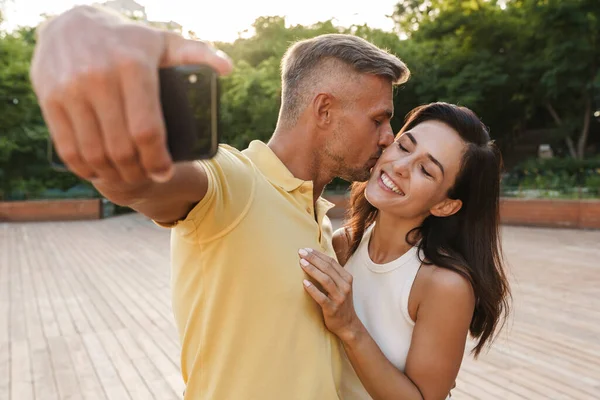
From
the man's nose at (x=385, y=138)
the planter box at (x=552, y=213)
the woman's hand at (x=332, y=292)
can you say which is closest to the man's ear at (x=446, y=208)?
the man's nose at (x=385, y=138)

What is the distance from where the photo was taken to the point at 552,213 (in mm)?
12055

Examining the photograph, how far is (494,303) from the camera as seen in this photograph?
1778 mm

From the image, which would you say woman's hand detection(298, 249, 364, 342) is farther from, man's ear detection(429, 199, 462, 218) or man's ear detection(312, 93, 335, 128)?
man's ear detection(429, 199, 462, 218)

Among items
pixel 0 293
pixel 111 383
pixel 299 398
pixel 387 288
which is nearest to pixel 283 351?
pixel 299 398

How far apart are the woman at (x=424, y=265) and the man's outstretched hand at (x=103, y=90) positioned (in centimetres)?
92

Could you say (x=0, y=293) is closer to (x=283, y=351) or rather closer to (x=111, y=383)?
(x=111, y=383)

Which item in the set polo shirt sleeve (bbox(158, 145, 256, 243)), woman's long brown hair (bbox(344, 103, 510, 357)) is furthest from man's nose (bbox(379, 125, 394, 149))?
polo shirt sleeve (bbox(158, 145, 256, 243))

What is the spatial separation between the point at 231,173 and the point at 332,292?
1.34 ft

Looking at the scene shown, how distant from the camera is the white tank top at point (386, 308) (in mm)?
1672

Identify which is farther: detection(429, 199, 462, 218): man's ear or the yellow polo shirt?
detection(429, 199, 462, 218): man's ear

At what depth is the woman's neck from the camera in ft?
6.15

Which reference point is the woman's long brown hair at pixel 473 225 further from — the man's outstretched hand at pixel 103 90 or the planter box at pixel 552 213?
the planter box at pixel 552 213

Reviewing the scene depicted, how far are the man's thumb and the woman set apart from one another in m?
0.89

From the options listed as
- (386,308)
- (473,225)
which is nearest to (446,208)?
(473,225)
